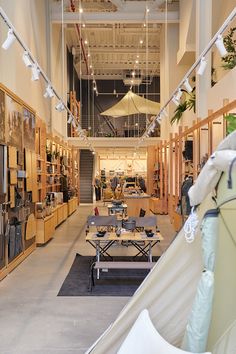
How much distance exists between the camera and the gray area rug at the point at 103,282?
202 inches

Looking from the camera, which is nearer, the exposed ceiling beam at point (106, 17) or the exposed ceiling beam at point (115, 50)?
the exposed ceiling beam at point (106, 17)

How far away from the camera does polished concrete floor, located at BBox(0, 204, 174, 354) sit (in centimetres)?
358

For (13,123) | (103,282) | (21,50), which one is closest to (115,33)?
(21,50)

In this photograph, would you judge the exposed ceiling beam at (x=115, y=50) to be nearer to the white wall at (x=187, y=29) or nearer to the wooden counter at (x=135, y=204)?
the white wall at (x=187, y=29)

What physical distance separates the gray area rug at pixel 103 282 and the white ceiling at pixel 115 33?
780 centimetres

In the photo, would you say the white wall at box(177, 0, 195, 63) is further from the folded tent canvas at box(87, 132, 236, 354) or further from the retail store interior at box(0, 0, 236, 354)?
the folded tent canvas at box(87, 132, 236, 354)

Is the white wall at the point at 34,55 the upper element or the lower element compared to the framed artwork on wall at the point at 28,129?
upper

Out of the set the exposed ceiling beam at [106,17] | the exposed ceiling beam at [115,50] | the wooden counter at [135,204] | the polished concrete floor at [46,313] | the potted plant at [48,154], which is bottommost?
the polished concrete floor at [46,313]

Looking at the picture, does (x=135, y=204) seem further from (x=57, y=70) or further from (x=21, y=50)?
(x=21, y=50)

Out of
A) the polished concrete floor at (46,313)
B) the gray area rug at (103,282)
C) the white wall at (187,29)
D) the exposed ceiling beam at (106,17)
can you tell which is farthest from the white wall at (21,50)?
the white wall at (187,29)

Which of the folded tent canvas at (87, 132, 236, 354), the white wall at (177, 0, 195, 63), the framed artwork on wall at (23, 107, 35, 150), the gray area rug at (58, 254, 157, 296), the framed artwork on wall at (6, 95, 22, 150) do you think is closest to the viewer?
the folded tent canvas at (87, 132, 236, 354)

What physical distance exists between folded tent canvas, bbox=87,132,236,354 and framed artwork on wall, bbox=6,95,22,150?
4247mm

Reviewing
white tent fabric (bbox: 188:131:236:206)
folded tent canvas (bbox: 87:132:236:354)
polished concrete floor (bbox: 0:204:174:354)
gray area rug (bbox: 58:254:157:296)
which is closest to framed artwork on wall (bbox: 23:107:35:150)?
polished concrete floor (bbox: 0:204:174:354)

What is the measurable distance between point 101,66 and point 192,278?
18.9 m
